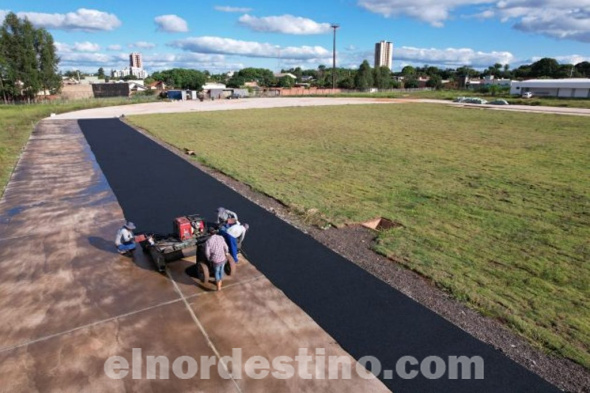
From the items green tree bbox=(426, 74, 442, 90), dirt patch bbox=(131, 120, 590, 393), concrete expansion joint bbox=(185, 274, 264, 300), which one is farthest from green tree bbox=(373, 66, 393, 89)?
concrete expansion joint bbox=(185, 274, 264, 300)

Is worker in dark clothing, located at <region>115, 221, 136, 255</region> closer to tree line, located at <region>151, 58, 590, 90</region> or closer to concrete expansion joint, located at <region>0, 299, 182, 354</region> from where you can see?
concrete expansion joint, located at <region>0, 299, 182, 354</region>

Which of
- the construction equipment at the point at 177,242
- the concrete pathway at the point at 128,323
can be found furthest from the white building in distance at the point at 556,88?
the concrete pathway at the point at 128,323

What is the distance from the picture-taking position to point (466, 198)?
12812mm

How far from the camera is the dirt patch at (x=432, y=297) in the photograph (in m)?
5.21

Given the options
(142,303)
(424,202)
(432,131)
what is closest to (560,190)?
(424,202)

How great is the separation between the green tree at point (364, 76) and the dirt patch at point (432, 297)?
331ft

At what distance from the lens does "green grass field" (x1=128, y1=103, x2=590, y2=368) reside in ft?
23.0

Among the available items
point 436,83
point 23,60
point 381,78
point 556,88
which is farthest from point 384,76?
point 23,60

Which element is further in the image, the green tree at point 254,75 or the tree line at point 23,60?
the green tree at point 254,75

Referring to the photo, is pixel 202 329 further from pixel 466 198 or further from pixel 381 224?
pixel 466 198

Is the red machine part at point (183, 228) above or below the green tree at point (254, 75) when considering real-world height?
below

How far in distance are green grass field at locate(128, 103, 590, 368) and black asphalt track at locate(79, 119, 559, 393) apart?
1.04 m

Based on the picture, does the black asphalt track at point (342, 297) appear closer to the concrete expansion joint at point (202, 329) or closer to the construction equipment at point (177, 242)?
the construction equipment at point (177, 242)

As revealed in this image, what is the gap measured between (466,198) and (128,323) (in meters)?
11.0
